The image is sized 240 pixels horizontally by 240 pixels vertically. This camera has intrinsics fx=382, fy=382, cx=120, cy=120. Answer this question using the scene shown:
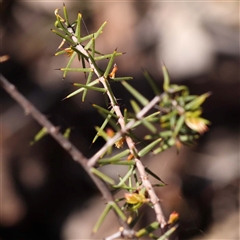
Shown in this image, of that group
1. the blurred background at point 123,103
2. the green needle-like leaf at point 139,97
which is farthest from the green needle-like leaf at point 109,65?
the blurred background at point 123,103

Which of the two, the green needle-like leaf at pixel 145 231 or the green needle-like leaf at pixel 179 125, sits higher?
the green needle-like leaf at pixel 179 125

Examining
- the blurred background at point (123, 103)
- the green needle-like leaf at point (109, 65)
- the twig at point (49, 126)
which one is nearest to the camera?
the twig at point (49, 126)

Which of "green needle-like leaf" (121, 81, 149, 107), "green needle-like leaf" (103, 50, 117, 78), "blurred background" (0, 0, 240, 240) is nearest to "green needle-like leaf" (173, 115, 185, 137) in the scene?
"green needle-like leaf" (121, 81, 149, 107)

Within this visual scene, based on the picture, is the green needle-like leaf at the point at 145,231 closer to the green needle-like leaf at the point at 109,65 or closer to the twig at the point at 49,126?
the twig at the point at 49,126

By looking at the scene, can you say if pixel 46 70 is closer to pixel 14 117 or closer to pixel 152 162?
pixel 14 117

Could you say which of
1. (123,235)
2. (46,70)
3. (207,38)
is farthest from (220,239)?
(123,235)

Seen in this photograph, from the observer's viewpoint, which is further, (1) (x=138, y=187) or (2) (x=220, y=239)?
(2) (x=220, y=239)

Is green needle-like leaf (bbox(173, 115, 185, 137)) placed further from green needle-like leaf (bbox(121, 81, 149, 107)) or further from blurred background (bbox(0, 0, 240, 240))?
blurred background (bbox(0, 0, 240, 240))

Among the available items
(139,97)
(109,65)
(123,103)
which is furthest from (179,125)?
(123,103)
